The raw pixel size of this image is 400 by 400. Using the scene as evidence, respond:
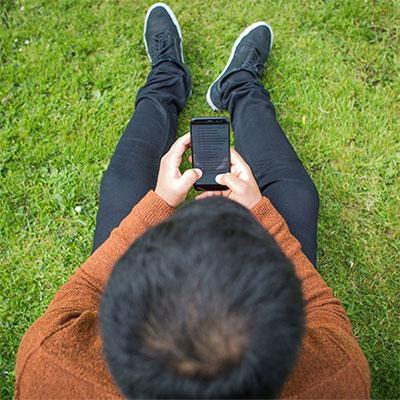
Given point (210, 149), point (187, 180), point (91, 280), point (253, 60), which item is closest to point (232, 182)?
point (187, 180)

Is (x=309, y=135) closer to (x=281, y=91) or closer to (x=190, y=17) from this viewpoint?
(x=281, y=91)

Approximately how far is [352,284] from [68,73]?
6.89 feet

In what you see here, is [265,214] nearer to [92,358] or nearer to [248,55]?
[92,358]

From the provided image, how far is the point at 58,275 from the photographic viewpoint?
8.55 feet

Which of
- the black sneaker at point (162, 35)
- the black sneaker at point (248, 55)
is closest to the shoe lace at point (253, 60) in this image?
the black sneaker at point (248, 55)

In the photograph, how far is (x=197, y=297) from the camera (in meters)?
0.96

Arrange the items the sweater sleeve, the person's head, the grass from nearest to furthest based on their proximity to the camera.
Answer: the person's head, the sweater sleeve, the grass

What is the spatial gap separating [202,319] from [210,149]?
52.4 inches

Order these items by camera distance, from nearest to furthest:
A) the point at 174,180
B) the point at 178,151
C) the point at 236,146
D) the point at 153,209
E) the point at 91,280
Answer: the point at 91,280 → the point at 153,209 → the point at 174,180 → the point at 178,151 → the point at 236,146

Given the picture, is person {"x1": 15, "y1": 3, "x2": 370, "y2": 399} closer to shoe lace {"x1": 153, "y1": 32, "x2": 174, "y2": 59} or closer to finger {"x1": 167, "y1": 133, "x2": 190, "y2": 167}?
finger {"x1": 167, "y1": 133, "x2": 190, "y2": 167}

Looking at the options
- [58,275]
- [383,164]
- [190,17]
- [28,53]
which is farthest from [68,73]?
[383,164]

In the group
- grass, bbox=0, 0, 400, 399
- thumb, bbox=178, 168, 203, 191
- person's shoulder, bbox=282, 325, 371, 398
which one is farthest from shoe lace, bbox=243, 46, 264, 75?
person's shoulder, bbox=282, 325, 371, 398

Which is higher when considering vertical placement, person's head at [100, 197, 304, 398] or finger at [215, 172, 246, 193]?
person's head at [100, 197, 304, 398]

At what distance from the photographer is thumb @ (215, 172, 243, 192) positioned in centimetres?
195
